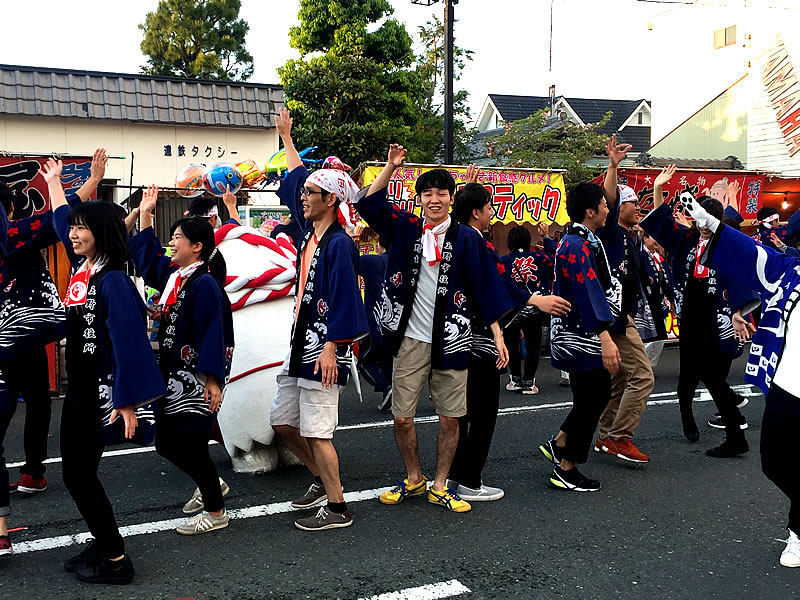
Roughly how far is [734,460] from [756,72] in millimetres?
16189

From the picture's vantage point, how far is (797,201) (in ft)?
47.6

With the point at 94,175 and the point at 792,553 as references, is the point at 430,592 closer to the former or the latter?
the point at 792,553

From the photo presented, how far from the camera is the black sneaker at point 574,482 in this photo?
477cm

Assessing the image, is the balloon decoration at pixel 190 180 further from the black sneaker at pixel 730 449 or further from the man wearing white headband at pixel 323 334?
the black sneaker at pixel 730 449

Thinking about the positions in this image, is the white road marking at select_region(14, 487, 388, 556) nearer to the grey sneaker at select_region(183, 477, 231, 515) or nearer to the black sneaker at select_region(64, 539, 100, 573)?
the grey sneaker at select_region(183, 477, 231, 515)

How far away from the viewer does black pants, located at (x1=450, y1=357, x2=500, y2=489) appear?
179 inches

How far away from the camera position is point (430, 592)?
3.39m

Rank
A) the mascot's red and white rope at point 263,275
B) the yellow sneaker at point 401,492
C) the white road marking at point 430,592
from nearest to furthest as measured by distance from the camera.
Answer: the white road marking at point 430,592, the yellow sneaker at point 401,492, the mascot's red and white rope at point 263,275

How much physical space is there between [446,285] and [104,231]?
1.78 metres

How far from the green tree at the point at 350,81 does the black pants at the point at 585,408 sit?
39.0ft

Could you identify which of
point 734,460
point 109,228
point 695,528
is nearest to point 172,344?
point 109,228

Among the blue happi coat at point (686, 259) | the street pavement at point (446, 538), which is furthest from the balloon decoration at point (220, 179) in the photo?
the blue happi coat at point (686, 259)

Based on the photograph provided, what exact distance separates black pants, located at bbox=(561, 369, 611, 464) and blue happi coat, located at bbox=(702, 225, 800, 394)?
3.46 feet

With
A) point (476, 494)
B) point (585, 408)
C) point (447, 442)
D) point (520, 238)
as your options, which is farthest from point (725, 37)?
point (447, 442)
